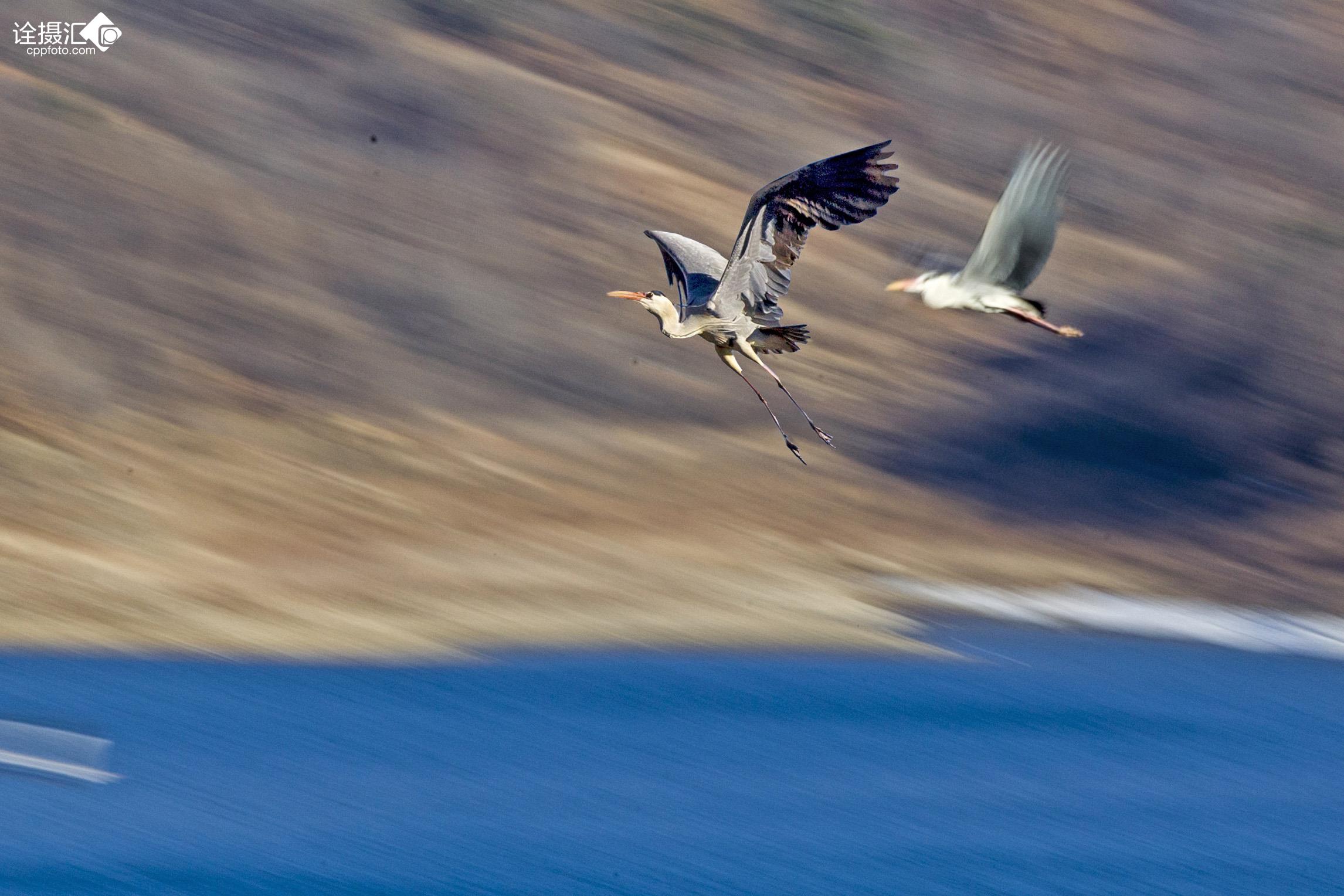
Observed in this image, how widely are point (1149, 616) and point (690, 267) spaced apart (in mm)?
7948

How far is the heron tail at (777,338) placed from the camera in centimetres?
716

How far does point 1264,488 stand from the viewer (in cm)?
1544

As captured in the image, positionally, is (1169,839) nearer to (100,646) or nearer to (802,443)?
(802,443)

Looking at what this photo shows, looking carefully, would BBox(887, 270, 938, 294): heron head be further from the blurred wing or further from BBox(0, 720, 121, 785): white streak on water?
BBox(0, 720, 121, 785): white streak on water

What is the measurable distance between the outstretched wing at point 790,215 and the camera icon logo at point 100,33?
36.2ft

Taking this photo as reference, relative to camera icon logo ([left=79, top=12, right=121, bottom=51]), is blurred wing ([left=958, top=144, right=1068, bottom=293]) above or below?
below

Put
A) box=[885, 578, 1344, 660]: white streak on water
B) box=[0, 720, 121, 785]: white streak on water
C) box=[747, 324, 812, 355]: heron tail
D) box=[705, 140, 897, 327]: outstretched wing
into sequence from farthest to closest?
box=[885, 578, 1344, 660]: white streak on water, box=[0, 720, 121, 785]: white streak on water, box=[747, 324, 812, 355]: heron tail, box=[705, 140, 897, 327]: outstretched wing

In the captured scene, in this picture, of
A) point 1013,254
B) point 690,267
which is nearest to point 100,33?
point 690,267

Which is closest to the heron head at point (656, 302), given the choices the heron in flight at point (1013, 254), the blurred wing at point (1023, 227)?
the heron in flight at point (1013, 254)

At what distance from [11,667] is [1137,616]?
26.0 ft

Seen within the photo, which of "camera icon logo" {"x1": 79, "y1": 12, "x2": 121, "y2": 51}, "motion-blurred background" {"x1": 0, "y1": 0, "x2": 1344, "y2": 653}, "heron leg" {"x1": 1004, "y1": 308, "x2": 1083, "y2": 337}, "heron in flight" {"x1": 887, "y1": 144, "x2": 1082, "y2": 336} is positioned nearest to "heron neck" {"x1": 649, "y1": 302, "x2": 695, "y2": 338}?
"heron in flight" {"x1": 887, "y1": 144, "x2": 1082, "y2": 336}

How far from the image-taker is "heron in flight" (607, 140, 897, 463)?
22.0 feet

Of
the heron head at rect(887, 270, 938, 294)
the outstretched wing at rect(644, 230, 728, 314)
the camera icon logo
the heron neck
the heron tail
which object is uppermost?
the camera icon logo

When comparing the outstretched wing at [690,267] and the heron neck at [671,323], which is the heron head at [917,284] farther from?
the heron neck at [671,323]
